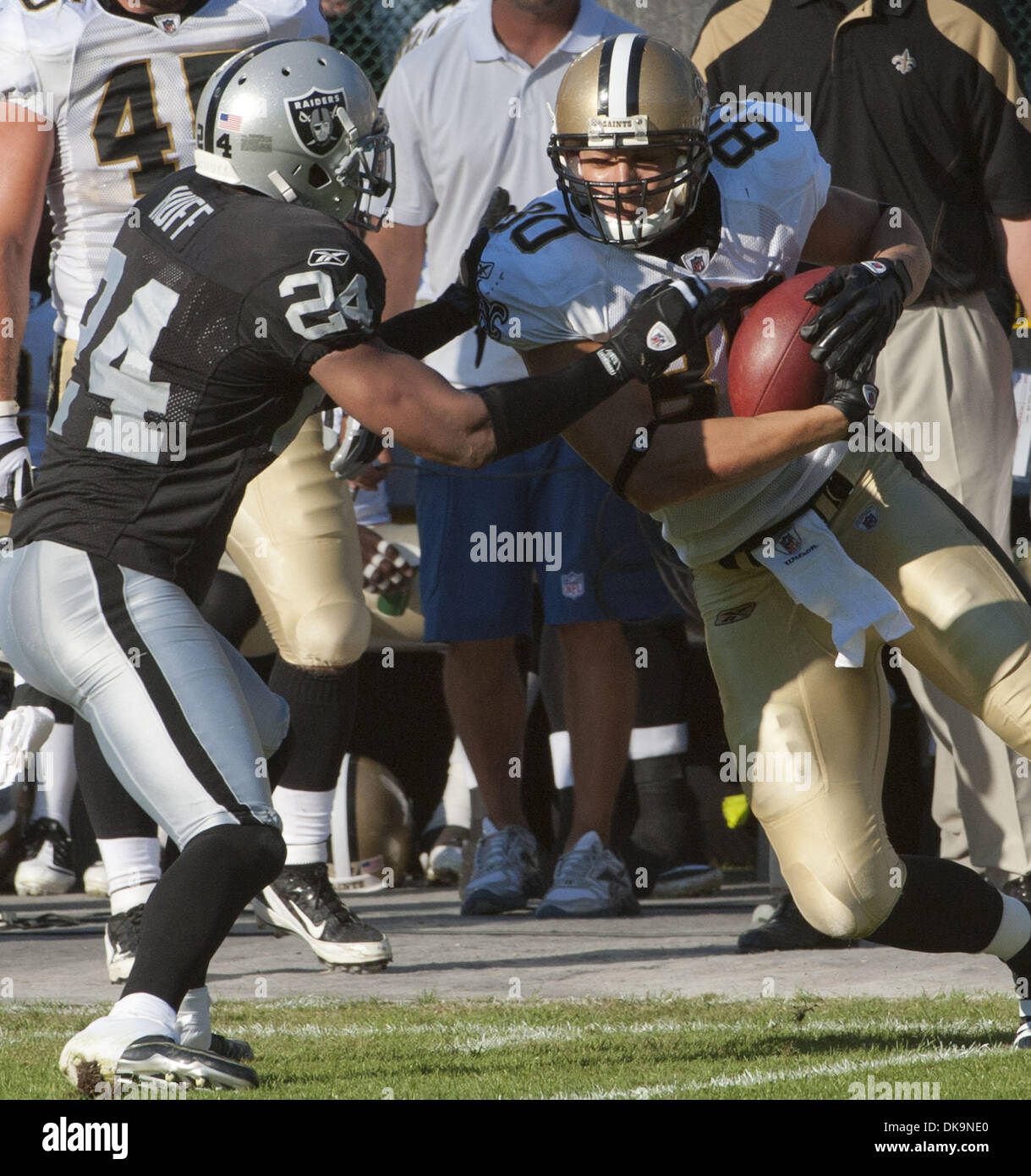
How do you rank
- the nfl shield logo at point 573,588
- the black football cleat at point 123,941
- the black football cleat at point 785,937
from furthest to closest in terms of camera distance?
the nfl shield logo at point 573,588, the black football cleat at point 785,937, the black football cleat at point 123,941

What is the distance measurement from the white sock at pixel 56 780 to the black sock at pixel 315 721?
148 cm

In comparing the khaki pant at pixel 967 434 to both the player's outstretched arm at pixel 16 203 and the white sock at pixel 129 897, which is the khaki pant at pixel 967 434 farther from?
the player's outstretched arm at pixel 16 203

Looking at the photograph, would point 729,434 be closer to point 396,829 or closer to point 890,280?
point 890,280

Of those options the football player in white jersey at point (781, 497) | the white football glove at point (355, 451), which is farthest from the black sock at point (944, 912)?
the white football glove at point (355, 451)

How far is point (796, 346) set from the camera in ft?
11.2

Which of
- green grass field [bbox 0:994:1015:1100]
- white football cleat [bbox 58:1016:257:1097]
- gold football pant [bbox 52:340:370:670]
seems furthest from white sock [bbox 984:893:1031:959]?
gold football pant [bbox 52:340:370:670]

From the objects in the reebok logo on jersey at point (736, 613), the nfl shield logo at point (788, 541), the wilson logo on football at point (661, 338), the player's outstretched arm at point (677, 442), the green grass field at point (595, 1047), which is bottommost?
the green grass field at point (595, 1047)

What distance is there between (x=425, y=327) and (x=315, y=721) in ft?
3.99

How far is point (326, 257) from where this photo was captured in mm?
3061

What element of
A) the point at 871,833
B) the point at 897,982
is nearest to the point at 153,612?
the point at 871,833

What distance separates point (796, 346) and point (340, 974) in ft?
6.03

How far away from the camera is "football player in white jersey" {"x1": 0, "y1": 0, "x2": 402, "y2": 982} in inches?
179

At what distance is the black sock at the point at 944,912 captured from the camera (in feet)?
11.4
